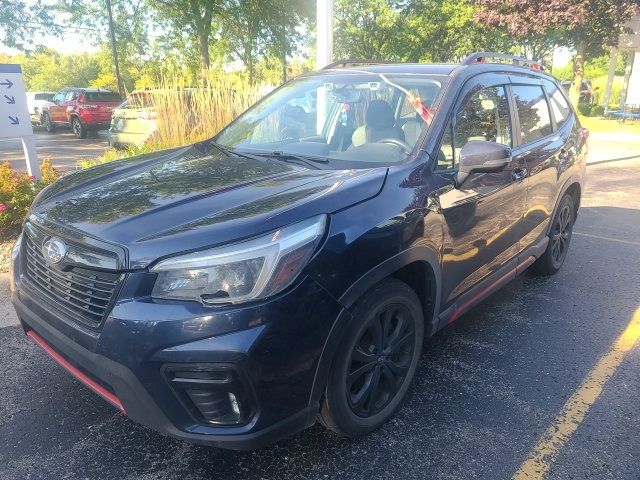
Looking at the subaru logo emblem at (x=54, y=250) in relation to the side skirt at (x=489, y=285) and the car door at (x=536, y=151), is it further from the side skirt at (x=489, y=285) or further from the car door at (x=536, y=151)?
the car door at (x=536, y=151)

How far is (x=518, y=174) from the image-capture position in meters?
3.45

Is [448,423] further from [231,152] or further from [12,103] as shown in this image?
[12,103]

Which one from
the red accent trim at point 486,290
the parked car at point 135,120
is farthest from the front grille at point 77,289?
the parked car at point 135,120

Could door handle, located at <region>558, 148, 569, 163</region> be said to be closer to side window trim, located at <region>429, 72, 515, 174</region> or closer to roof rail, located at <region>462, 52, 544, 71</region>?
roof rail, located at <region>462, 52, 544, 71</region>

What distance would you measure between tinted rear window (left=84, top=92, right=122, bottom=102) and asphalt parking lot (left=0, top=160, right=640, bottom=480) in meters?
15.9

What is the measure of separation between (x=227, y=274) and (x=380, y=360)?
3.28 ft

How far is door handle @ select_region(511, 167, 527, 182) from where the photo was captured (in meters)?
3.38

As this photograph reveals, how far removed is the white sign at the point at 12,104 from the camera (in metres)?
5.34

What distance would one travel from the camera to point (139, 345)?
6.16 ft

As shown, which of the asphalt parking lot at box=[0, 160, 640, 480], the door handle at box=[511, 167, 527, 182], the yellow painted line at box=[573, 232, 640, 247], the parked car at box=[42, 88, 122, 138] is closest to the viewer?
the asphalt parking lot at box=[0, 160, 640, 480]

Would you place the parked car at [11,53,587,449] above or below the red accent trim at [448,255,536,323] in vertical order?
above

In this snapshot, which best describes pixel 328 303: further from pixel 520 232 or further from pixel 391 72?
pixel 520 232

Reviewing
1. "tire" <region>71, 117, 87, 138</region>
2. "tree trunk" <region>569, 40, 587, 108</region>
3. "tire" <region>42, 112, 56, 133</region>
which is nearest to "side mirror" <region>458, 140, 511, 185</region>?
"tire" <region>71, 117, 87, 138</region>

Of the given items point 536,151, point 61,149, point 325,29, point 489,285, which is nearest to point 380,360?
point 489,285
